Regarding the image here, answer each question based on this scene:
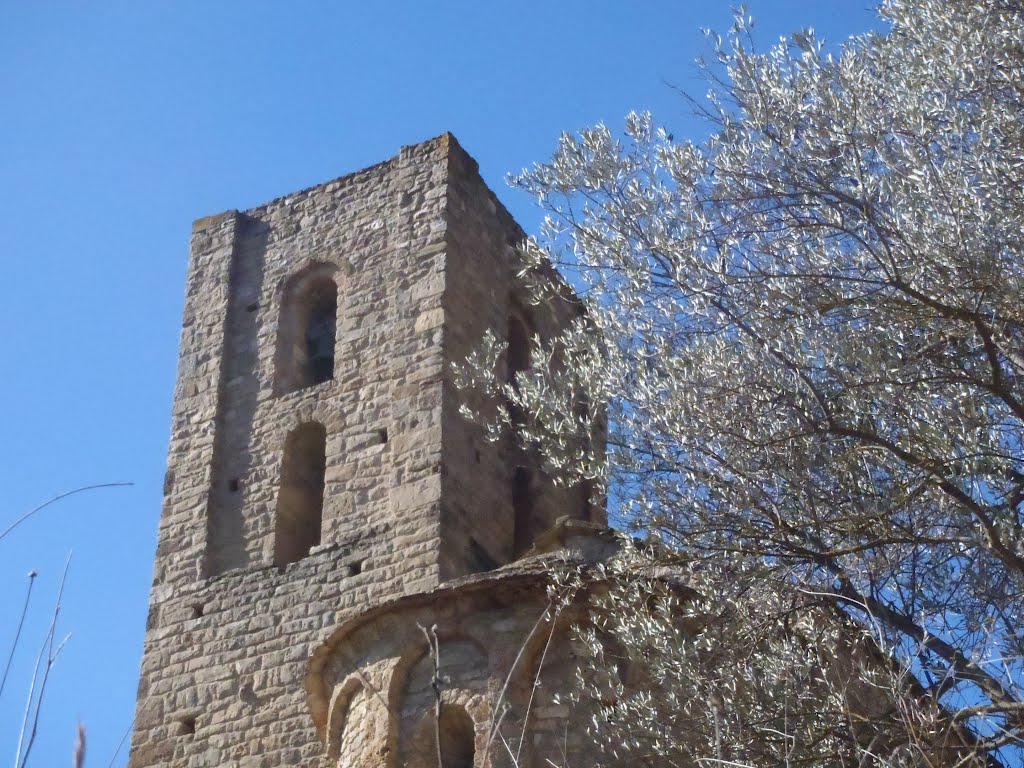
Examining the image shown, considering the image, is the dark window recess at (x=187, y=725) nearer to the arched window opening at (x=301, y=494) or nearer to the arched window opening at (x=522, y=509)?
the arched window opening at (x=301, y=494)

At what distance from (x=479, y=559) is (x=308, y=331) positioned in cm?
387

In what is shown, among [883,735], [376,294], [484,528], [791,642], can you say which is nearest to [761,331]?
[791,642]

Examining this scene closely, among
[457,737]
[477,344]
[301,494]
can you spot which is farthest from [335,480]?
[457,737]

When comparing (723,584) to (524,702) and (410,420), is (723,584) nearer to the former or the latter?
(524,702)

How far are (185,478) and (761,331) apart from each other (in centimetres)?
865

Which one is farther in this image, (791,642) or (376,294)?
(376,294)

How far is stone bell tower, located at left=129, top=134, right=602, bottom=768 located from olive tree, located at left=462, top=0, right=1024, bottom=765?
2747mm

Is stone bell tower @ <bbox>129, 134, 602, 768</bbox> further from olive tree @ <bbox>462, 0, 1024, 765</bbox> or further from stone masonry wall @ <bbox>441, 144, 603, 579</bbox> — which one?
olive tree @ <bbox>462, 0, 1024, 765</bbox>

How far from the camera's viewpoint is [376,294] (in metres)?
16.5

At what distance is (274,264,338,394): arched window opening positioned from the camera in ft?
54.9

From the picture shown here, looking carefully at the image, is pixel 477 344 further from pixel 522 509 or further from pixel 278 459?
pixel 278 459

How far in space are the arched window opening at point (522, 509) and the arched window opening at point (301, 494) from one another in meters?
1.88

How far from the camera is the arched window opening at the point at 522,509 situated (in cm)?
1581

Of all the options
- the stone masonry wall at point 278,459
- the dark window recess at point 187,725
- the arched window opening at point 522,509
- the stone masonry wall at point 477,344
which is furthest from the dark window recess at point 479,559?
the dark window recess at point 187,725
